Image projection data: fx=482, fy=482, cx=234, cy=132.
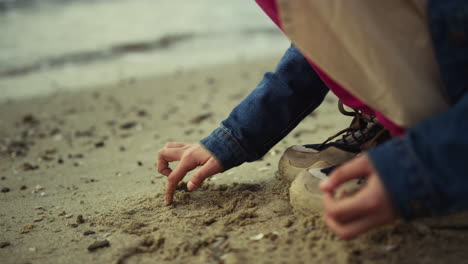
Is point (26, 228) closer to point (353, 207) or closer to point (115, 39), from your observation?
point (353, 207)

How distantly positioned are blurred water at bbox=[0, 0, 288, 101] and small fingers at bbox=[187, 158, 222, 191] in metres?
4.08

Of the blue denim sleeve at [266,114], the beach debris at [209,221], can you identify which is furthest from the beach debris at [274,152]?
the beach debris at [209,221]

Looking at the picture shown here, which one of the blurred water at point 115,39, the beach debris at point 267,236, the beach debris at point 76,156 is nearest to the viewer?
the beach debris at point 267,236

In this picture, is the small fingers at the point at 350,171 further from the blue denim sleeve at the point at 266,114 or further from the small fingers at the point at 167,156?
the small fingers at the point at 167,156

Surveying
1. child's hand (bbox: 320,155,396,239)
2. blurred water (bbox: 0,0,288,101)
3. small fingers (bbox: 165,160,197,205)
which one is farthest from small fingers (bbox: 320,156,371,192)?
blurred water (bbox: 0,0,288,101)

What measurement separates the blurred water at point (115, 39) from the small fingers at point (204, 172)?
4.08 meters

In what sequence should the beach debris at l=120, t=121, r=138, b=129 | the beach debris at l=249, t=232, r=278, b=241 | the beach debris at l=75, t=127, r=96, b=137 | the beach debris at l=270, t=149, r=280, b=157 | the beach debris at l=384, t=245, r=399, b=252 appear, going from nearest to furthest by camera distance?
the beach debris at l=384, t=245, r=399, b=252 < the beach debris at l=249, t=232, r=278, b=241 < the beach debris at l=270, t=149, r=280, b=157 < the beach debris at l=75, t=127, r=96, b=137 < the beach debris at l=120, t=121, r=138, b=129

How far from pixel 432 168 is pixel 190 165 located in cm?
102

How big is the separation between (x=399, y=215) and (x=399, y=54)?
1.45ft

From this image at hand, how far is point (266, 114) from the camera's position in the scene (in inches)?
78.4

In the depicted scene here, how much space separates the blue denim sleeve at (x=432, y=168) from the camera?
1.18m

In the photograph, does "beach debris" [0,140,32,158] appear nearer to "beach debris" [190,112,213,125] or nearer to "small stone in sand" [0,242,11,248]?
"beach debris" [190,112,213,125]

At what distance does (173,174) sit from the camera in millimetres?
1949

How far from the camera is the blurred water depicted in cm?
646
